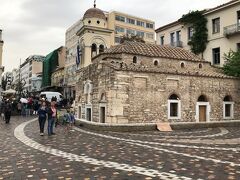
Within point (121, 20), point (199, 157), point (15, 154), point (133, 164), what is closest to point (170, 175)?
point (133, 164)

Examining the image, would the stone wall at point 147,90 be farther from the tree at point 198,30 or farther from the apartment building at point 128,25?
the apartment building at point 128,25

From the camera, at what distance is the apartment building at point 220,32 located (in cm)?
3161

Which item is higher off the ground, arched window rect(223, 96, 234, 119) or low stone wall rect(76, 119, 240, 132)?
arched window rect(223, 96, 234, 119)

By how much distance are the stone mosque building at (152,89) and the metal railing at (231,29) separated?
543 centimetres

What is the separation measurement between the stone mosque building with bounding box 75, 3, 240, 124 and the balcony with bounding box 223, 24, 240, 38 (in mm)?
5368

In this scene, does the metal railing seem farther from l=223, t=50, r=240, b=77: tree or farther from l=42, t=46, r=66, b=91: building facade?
l=42, t=46, r=66, b=91: building facade

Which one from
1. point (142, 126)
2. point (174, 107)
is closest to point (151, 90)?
point (174, 107)

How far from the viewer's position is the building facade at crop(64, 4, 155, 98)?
39969 millimetres

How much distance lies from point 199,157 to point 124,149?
2954 mm

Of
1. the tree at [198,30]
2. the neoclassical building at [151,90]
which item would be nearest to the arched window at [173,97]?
the neoclassical building at [151,90]

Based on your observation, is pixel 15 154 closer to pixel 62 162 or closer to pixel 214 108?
pixel 62 162

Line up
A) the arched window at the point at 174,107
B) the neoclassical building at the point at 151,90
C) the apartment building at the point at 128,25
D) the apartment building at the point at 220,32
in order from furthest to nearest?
1. the apartment building at the point at 128,25
2. the apartment building at the point at 220,32
3. the arched window at the point at 174,107
4. the neoclassical building at the point at 151,90

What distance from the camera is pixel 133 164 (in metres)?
8.59

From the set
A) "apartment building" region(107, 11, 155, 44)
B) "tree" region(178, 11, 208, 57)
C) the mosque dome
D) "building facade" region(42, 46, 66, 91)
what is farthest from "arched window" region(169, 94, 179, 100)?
"building facade" region(42, 46, 66, 91)
